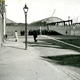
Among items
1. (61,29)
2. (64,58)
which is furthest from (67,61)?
(61,29)

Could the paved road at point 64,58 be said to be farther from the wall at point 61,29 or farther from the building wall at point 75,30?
the wall at point 61,29

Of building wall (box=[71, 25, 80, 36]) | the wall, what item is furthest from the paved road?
the wall

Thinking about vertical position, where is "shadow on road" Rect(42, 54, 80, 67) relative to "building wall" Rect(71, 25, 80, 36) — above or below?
below

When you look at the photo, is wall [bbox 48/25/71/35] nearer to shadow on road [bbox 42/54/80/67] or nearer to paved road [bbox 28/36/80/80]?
paved road [bbox 28/36/80/80]

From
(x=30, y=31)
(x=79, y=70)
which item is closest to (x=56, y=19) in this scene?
(x=30, y=31)

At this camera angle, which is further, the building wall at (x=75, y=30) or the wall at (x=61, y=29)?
the wall at (x=61, y=29)

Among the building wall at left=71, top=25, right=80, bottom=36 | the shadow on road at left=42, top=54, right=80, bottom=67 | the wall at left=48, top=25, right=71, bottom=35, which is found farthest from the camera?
the wall at left=48, top=25, right=71, bottom=35

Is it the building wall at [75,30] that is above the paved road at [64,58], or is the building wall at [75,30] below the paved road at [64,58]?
Answer: above

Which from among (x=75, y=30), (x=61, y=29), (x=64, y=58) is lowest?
(x=64, y=58)

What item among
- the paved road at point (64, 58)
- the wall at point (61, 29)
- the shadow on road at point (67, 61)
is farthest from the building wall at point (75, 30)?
the shadow on road at point (67, 61)

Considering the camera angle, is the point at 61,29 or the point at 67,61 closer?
the point at 67,61

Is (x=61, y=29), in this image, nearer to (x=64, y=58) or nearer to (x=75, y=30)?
(x=75, y=30)

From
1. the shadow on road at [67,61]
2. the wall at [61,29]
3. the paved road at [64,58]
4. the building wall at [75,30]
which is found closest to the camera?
the paved road at [64,58]

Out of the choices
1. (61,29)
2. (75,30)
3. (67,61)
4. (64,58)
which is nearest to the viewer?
(67,61)
